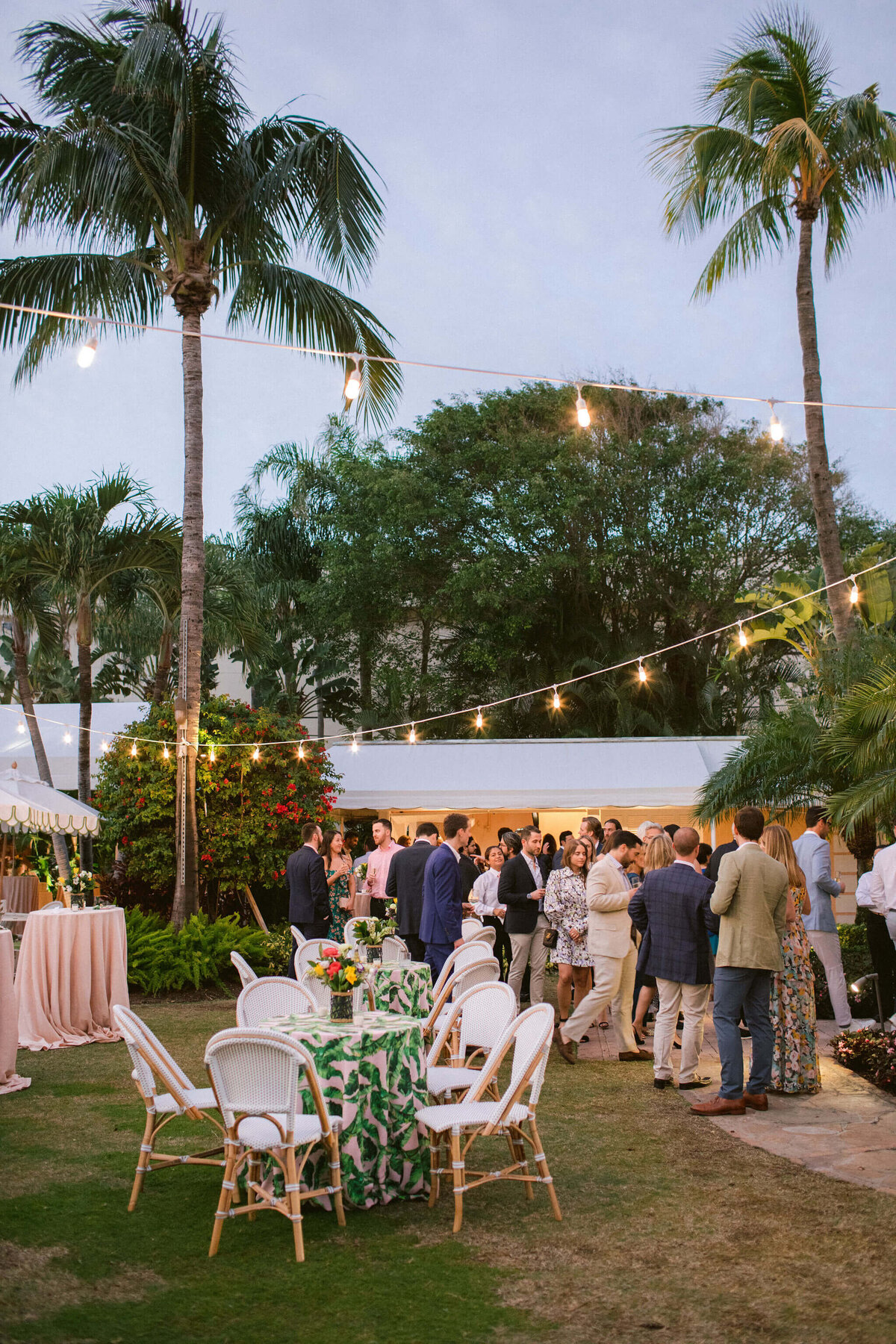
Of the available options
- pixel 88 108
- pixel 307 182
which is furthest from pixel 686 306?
pixel 88 108

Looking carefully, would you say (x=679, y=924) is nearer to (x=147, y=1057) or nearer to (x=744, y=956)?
(x=744, y=956)

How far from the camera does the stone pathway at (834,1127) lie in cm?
525

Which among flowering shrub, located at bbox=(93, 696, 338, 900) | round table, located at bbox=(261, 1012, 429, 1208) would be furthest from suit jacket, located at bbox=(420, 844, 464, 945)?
flowering shrub, located at bbox=(93, 696, 338, 900)

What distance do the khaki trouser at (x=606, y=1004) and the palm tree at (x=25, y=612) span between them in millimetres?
8080

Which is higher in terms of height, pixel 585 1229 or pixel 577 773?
pixel 577 773

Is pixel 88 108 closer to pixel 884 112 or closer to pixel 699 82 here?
pixel 699 82

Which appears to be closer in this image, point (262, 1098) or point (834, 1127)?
point (262, 1098)

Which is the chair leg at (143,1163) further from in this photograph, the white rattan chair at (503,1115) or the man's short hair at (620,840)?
the man's short hair at (620,840)

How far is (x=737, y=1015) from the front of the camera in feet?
21.2

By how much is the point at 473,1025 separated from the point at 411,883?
3.54m

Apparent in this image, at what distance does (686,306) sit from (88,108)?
681 cm

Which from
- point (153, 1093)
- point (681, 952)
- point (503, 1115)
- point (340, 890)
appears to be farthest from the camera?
point (340, 890)

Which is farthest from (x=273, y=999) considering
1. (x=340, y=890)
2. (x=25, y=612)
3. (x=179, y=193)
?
(x=25, y=612)

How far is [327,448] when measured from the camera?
30.4m
